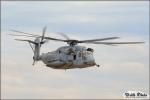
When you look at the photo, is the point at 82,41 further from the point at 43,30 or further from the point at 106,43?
the point at 43,30

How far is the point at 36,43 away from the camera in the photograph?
8506 cm

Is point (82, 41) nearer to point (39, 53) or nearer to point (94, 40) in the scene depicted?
point (94, 40)

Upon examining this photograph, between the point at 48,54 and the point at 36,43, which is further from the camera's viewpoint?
the point at 36,43

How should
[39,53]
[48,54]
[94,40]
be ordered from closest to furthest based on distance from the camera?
1. [94,40]
2. [48,54]
3. [39,53]

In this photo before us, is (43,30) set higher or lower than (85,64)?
higher

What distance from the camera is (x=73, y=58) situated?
74.3m

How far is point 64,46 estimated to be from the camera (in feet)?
249

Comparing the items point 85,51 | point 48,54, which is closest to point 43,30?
point 48,54

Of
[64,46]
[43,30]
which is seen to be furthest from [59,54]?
[43,30]

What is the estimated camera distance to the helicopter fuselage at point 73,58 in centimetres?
7406

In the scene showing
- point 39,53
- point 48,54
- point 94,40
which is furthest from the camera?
point 39,53

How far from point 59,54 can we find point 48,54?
2997 mm

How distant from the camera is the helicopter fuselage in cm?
7406

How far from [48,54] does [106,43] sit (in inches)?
446
